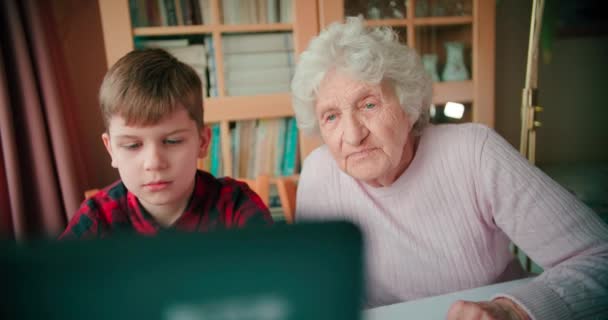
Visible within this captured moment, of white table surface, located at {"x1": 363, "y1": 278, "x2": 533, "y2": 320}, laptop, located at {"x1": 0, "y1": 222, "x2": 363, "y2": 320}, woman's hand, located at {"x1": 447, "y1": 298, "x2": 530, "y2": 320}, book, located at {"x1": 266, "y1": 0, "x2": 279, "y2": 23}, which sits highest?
book, located at {"x1": 266, "y1": 0, "x2": 279, "y2": 23}

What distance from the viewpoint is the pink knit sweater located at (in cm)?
63

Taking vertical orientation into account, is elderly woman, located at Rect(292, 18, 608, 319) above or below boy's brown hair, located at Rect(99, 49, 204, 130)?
below

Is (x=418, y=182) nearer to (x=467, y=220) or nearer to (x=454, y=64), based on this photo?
(x=467, y=220)

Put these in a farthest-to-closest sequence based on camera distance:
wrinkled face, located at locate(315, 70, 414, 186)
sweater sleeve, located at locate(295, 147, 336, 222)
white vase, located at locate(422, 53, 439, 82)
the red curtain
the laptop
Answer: white vase, located at locate(422, 53, 439, 82)
the red curtain
sweater sleeve, located at locate(295, 147, 336, 222)
wrinkled face, located at locate(315, 70, 414, 186)
the laptop

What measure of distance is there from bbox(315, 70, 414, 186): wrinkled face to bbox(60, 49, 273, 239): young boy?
18 centimetres

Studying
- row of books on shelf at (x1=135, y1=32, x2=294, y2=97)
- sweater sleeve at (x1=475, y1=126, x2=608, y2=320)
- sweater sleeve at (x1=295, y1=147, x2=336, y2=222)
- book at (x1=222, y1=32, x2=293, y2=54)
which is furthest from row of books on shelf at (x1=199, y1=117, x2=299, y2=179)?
sweater sleeve at (x1=475, y1=126, x2=608, y2=320)

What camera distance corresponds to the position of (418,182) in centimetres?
81

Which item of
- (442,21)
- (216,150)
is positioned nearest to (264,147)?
(216,150)

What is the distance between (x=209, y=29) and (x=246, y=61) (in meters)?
0.14

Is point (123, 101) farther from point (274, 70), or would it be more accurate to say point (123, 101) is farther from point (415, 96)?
point (274, 70)

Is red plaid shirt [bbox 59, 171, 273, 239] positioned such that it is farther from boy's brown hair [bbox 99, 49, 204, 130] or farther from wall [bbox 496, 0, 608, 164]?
wall [bbox 496, 0, 608, 164]

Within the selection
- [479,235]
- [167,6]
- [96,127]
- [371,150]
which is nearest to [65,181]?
[96,127]

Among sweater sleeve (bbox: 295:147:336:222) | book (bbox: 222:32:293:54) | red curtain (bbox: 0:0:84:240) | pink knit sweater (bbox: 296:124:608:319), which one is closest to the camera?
pink knit sweater (bbox: 296:124:608:319)

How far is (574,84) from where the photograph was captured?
5.24ft
